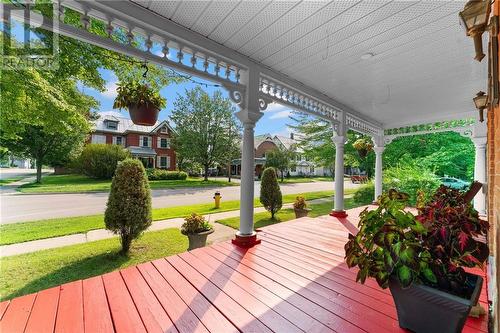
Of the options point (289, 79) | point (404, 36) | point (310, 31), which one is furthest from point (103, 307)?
point (404, 36)

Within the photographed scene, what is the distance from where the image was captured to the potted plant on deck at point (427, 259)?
4.35 ft

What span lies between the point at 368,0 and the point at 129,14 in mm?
2190

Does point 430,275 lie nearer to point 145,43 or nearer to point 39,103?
point 145,43

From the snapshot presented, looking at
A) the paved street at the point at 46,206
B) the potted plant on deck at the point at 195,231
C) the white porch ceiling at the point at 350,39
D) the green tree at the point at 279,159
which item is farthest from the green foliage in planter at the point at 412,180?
the green tree at the point at 279,159

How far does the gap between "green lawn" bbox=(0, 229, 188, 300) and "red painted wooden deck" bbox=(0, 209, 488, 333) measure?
1.66 metres

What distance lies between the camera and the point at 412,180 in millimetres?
A: 8000

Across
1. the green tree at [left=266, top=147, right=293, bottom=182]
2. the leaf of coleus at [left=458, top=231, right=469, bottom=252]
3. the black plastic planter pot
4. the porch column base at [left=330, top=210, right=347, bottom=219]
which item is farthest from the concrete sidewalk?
the green tree at [left=266, top=147, right=293, bottom=182]

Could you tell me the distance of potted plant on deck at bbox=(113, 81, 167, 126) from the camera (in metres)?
2.38

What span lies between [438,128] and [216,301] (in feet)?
26.1

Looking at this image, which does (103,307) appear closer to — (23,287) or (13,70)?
(23,287)

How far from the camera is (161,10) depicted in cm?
226

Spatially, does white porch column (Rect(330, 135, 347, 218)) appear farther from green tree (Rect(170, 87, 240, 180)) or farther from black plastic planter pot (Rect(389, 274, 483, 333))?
green tree (Rect(170, 87, 240, 180))

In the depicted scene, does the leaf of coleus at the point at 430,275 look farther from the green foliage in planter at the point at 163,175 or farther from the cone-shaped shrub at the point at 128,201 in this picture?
the green foliage in planter at the point at 163,175

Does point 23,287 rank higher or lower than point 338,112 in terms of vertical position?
lower
